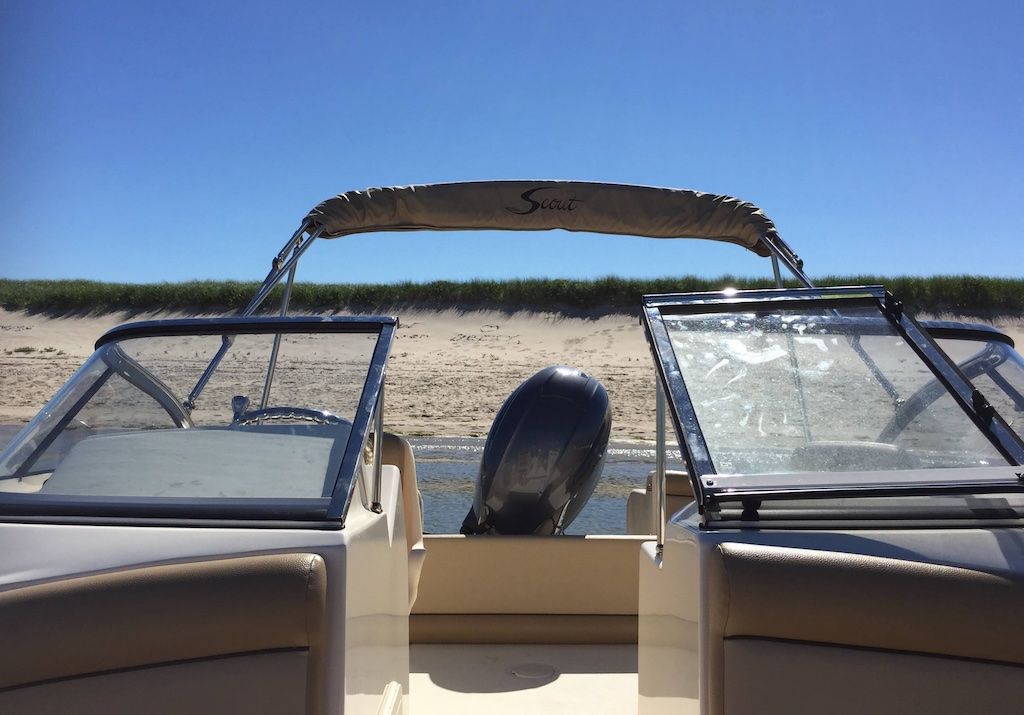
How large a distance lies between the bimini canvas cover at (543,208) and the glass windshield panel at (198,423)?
1.52m

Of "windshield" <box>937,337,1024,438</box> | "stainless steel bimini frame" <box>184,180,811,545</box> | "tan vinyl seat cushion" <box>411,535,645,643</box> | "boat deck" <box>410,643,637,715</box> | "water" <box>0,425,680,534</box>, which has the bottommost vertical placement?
"water" <box>0,425,680,534</box>

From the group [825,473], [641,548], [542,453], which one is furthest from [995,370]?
[542,453]

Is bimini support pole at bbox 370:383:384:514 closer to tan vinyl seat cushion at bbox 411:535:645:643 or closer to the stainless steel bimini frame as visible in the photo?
tan vinyl seat cushion at bbox 411:535:645:643

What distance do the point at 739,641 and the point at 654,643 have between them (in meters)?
0.47

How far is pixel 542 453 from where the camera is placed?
3.56m

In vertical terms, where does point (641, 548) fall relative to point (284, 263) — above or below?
below

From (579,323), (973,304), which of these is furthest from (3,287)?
(973,304)

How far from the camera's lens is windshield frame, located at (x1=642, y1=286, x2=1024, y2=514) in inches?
63.6

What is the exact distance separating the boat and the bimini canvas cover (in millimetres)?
1224

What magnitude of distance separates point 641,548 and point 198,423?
1065 millimetres

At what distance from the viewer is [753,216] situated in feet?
11.6

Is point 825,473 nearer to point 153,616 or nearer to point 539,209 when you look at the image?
point 153,616

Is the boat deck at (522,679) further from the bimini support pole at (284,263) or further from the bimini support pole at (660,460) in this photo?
the bimini support pole at (284,263)

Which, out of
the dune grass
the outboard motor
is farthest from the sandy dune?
the outboard motor
